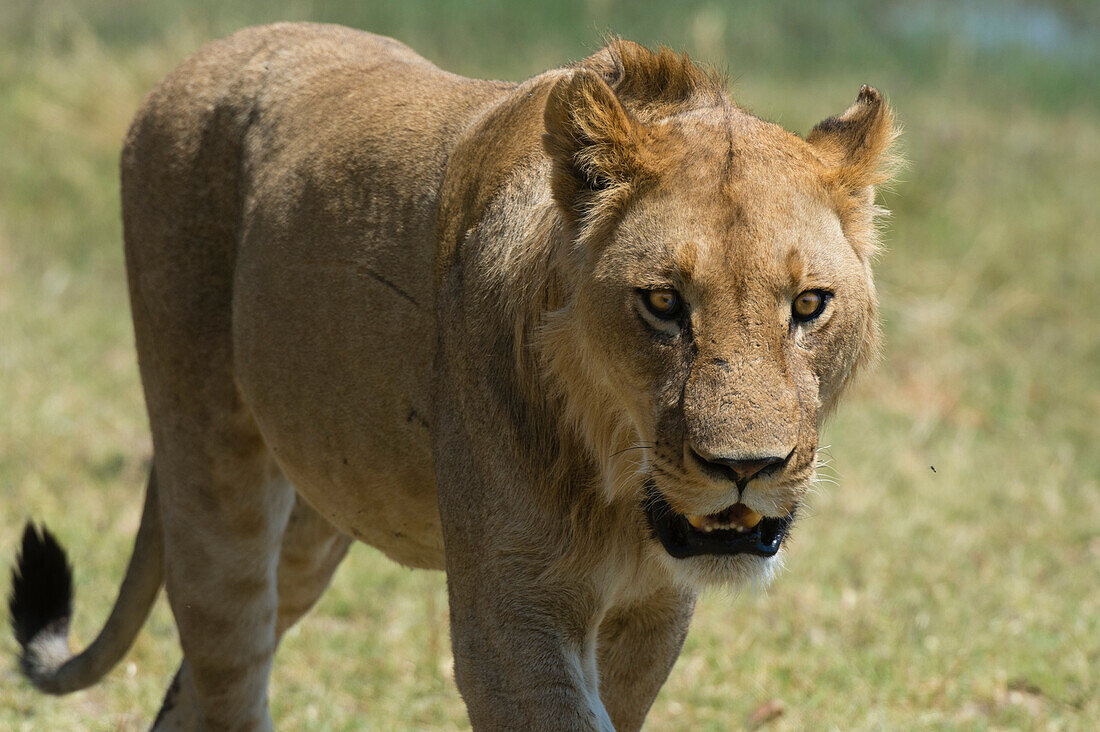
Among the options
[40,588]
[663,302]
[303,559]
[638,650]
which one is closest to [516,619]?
[638,650]

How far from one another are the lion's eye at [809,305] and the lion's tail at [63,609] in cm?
211

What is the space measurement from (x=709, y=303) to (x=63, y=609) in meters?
2.42

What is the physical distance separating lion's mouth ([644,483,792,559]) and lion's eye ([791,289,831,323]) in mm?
311

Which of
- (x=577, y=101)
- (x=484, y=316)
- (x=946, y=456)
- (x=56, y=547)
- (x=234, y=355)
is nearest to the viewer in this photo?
(x=577, y=101)

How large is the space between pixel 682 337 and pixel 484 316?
0.52 metres

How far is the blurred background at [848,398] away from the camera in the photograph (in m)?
4.19

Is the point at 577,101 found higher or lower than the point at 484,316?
higher

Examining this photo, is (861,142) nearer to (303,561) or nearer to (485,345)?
(485,345)

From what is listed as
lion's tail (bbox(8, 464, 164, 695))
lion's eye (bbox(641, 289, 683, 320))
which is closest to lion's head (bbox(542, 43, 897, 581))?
lion's eye (bbox(641, 289, 683, 320))

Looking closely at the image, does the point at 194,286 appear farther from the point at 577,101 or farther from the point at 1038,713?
the point at 1038,713

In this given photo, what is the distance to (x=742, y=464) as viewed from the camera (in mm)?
1856

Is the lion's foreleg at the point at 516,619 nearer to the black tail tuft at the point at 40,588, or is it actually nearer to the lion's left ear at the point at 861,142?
the lion's left ear at the point at 861,142

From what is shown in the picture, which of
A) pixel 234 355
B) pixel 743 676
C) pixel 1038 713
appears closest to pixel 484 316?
pixel 234 355

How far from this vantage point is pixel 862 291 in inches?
85.5
